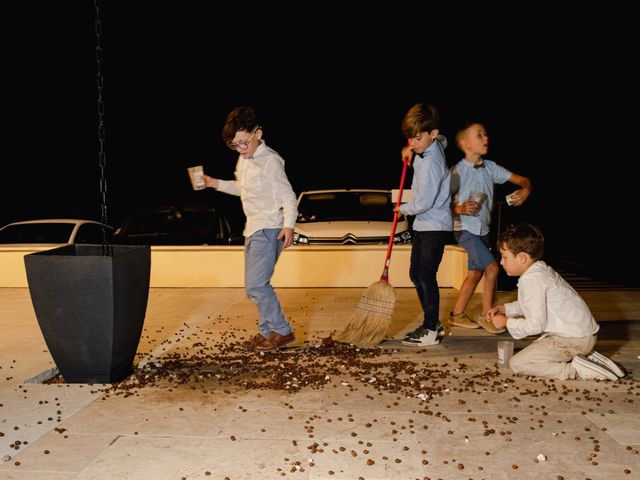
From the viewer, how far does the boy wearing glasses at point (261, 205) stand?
5328mm

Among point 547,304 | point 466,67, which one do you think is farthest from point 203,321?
point 466,67

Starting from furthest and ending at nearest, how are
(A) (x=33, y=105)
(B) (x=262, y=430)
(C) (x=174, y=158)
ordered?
(C) (x=174, y=158) < (A) (x=33, y=105) < (B) (x=262, y=430)

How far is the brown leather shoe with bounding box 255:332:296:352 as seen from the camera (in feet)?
18.0

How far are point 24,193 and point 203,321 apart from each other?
24.5 metres

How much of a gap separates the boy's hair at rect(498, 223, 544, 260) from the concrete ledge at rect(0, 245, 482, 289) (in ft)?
13.1

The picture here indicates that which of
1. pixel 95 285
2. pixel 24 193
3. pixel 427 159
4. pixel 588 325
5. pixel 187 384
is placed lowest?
pixel 24 193

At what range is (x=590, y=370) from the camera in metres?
4.61

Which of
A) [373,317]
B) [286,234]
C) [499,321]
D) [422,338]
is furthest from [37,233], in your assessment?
[499,321]

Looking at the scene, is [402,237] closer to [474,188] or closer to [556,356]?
[474,188]

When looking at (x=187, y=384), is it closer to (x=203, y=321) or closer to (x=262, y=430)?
(x=262, y=430)

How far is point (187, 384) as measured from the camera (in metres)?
4.60

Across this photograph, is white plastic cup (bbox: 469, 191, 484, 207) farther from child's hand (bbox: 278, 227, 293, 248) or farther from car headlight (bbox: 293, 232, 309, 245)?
car headlight (bbox: 293, 232, 309, 245)

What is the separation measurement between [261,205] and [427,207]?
4.38 feet

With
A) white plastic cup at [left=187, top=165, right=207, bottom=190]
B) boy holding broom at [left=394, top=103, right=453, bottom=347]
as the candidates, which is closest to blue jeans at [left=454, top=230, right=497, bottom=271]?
boy holding broom at [left=394, top=103, right=453, bottom=347]
